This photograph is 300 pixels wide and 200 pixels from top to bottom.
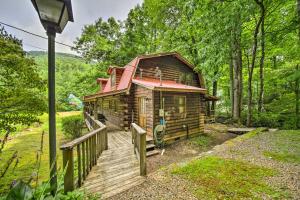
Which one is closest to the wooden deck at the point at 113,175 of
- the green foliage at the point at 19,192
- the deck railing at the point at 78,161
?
the deck railing at the point at 78,161

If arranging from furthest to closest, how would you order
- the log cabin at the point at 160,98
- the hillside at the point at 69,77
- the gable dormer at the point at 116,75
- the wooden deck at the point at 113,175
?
the gable dormer at the point at 116,75, the log cabin at the point at 160,98, the hillside at the point at 69,77, the wooden deck at the point at 113,175

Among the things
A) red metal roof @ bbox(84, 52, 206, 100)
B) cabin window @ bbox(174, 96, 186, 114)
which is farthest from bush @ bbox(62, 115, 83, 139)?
cabin window @ bbox(174, 96, 186, 114)

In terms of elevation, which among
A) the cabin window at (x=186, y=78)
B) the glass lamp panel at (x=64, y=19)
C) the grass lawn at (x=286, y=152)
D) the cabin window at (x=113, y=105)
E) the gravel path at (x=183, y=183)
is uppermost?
the cabin window at (x=186, y=78)

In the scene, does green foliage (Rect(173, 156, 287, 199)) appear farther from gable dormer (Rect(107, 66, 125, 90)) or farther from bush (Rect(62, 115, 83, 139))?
gable dormer (Rect(107, 66, 125, 90))

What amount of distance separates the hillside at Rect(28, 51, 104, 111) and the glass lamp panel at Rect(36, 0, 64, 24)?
8.38 ft

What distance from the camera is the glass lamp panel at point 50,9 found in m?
1.95

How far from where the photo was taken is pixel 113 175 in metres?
4.20

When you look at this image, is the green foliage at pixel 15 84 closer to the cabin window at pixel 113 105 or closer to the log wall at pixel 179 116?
the log wall at pixel 179 116

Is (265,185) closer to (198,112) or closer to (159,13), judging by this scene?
(198,112)

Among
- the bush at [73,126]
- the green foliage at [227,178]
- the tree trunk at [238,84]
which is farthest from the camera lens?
the tree trunk at [238,84]

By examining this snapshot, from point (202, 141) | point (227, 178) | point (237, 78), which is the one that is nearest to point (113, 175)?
point (227, 178)

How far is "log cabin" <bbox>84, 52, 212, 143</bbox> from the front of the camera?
8.59 m

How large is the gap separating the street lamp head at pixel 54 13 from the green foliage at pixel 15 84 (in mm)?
2270

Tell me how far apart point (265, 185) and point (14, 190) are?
4468 millimetres
